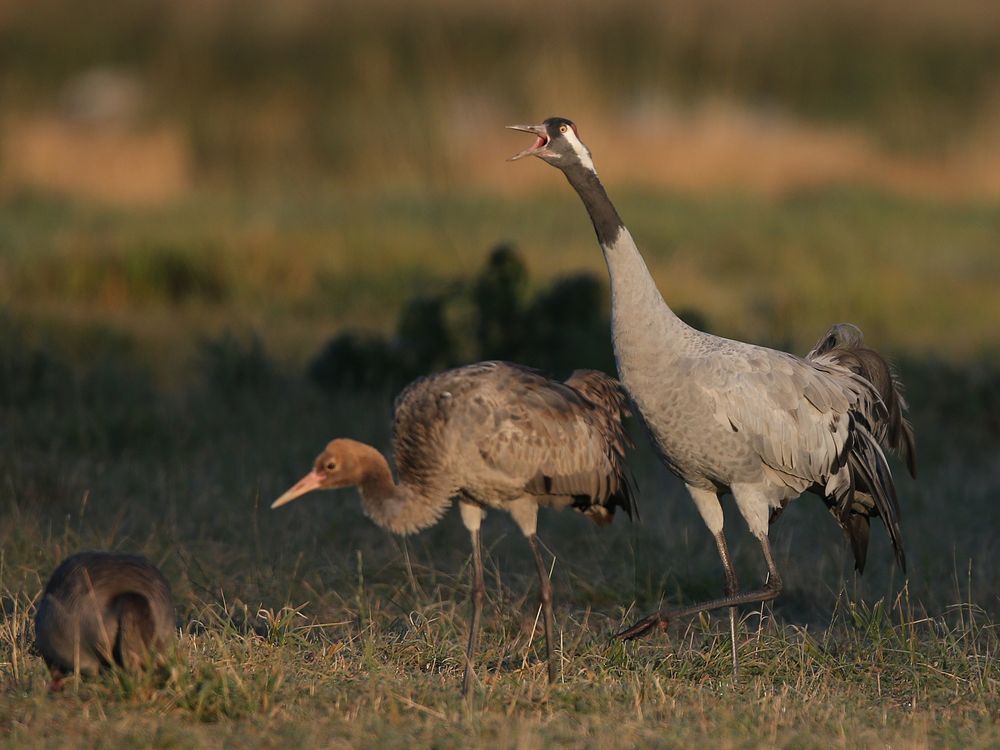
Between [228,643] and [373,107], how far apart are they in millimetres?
12617

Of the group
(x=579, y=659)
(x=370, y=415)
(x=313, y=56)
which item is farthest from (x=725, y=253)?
(x=313, y=56)

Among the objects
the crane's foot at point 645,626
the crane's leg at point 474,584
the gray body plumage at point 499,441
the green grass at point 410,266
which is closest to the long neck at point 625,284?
the gray body plumage at point 499,441

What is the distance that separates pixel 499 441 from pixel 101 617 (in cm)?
136

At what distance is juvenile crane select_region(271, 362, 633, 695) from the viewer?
492 cm

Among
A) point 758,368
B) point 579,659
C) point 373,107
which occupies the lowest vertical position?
point 579,659

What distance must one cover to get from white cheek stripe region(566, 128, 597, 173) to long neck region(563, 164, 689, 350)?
2 centimetres

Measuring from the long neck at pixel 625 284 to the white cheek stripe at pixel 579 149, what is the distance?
0.06 feet

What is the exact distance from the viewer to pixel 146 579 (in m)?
4.45

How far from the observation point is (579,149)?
512cm

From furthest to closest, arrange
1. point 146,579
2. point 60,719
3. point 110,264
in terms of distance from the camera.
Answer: point 110,264, point 146,579, point 60,719

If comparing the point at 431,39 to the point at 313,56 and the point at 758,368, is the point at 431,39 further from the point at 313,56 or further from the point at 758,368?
the point at 758,368

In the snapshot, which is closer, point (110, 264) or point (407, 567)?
point (407, 567)

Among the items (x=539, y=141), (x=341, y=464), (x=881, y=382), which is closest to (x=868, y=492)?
(x=881, y=382)

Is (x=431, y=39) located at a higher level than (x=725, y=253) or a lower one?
higher
